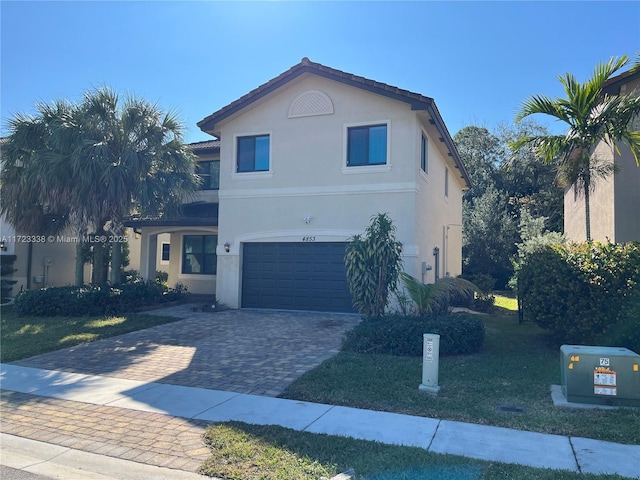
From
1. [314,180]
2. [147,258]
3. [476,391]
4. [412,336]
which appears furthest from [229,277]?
[476,391]

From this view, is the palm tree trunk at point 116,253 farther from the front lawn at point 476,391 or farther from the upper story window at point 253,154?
the front lawn at point 476,391

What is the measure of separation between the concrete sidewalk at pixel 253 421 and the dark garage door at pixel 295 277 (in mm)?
7662

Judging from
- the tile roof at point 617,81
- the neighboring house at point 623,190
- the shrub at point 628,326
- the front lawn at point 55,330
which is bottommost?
the front lawn at point 55,330

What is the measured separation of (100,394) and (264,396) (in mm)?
2561

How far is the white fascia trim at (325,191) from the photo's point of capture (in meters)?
13.8

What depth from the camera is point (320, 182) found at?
14.8 meters

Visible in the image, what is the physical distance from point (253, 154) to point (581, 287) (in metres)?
10.6

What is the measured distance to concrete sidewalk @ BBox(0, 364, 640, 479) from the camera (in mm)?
4797

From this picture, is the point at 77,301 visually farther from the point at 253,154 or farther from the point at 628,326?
the point at 628,326

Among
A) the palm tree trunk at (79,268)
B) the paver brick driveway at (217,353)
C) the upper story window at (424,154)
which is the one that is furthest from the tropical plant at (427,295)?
the palm tree trunk at (79,268)

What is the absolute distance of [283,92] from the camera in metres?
15.4

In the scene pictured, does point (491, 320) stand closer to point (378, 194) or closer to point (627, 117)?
point (378, 194)

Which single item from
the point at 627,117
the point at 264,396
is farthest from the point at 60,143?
the point at 627,117

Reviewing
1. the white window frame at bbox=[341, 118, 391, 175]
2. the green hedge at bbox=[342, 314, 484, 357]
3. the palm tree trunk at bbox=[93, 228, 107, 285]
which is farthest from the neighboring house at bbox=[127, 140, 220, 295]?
the green hedge at bbox=[342, 314, 484, 357]
